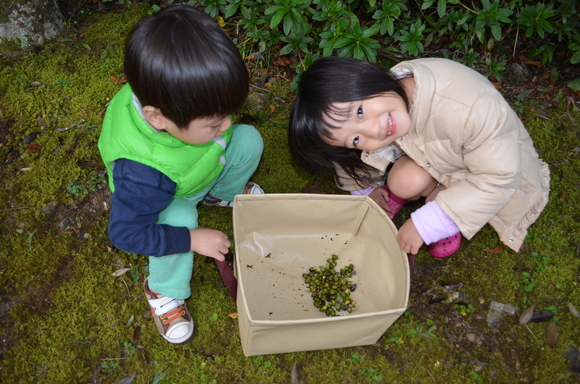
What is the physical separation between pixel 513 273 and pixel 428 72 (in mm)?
1453

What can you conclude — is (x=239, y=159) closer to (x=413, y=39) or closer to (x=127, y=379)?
(x=127, y=379)

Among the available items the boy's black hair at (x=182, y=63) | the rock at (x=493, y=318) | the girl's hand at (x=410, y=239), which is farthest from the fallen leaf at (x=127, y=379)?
the rock at (x=493, y=318)

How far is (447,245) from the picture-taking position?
2.81 metres

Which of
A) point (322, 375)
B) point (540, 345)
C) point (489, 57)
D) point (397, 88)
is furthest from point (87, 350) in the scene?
point (489, 57)

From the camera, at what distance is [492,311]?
2658mm

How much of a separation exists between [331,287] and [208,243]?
82 cm

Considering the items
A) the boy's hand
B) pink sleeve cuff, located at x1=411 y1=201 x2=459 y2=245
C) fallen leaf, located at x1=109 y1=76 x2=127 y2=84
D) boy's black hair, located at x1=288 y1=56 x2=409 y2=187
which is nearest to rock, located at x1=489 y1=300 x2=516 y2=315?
pink sleeve cuff, located at x1=411 y1=201 x2=459 y2=245

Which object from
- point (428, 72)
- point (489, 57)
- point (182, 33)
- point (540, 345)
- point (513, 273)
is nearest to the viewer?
point (182, 33)

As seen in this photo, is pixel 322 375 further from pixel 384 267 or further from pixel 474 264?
pixel 474 264

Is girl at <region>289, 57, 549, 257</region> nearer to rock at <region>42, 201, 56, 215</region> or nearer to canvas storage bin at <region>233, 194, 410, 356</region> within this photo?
canvas storage bin at <region>233, 194, 410, 356</region>

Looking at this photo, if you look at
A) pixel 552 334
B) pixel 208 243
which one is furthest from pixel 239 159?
pixel 552 334

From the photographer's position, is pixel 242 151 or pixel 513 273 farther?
pixel 513 273

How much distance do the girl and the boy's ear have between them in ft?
2.72

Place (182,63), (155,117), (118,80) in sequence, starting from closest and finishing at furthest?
(182,63) < (155,117) < (118,80)
